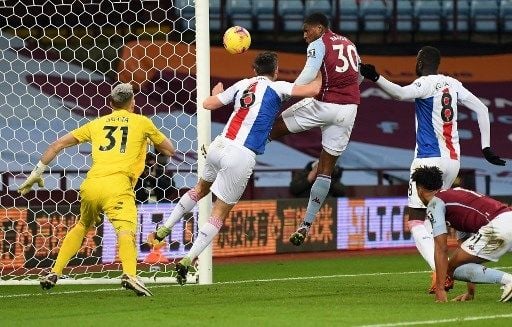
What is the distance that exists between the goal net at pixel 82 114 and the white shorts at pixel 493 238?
3.32m

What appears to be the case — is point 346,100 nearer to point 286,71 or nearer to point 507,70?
point 286,71

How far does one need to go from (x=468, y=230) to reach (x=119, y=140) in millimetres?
3079

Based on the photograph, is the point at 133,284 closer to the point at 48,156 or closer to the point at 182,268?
the point at 182,268

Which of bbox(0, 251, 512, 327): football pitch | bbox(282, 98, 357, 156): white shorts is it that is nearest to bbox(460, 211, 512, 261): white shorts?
bbox(0, 251, 512, 327): football pitch

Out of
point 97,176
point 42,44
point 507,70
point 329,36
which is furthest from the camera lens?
point 507,70

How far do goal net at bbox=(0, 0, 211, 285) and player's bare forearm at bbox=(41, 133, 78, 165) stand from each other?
1.64 m

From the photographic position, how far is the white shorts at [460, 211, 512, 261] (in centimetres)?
989

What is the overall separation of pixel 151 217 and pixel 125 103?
3834mm

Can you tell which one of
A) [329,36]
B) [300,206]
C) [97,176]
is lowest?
[300,206]

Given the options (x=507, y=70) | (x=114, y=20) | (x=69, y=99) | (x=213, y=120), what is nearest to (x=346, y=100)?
(x=114, y=20)

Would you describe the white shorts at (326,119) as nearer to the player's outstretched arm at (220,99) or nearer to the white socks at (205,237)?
the player's outstretched arm at (220,99)

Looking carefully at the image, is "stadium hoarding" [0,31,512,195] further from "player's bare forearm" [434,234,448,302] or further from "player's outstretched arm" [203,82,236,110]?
"player's bare forearm" [434,234,448,302]

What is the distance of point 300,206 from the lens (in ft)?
58.9

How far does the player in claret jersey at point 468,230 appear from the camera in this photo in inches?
389
